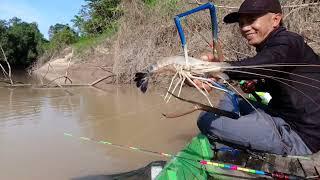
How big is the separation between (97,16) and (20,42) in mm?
10824

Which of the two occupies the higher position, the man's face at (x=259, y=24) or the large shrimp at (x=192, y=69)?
the man's face at (x=259, y=24)

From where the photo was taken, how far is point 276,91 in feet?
9.53

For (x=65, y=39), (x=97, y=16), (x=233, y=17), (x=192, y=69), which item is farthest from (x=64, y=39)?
(x=192, y=69)

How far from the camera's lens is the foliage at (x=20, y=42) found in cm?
3117

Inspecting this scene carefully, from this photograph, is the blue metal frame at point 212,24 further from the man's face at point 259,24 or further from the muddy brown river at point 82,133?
the muddy brown river at point 82,133

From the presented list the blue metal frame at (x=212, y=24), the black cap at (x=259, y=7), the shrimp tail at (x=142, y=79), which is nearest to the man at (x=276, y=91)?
the black cap at (x=259, y=7)

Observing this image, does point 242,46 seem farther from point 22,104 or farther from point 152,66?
point 152,66

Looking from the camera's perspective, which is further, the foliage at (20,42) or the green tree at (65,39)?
the foliage at (20,42)

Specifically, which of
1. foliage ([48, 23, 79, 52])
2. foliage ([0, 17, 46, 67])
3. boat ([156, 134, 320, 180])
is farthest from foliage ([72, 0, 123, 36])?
boat ([156, 134, 320, 180])

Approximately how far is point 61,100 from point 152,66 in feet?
31.0

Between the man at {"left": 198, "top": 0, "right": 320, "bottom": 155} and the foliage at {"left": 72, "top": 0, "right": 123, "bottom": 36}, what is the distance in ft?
63.5

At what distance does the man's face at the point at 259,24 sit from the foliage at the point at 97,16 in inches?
765

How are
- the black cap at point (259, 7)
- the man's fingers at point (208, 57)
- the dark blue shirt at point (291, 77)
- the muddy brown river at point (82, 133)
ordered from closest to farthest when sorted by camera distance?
the dark blue shirt at point (291, 77) → the man's fingers at point (208, 57) → the black cap at point (259, 7) → the muddy brown river at point (82, 133)

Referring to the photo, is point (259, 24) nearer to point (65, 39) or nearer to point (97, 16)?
point (97, 16)
